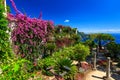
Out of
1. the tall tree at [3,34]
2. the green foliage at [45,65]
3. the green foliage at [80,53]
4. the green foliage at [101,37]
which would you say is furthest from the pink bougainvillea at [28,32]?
the green foliage at [101,37]

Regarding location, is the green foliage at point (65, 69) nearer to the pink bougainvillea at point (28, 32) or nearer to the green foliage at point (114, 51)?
the pink bougainvillea at point (28, 32)

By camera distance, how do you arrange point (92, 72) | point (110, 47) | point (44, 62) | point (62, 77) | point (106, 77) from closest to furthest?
point (62, 77) < point (44, 62) < point (106, 77) < point (92, 72) < point (110, 47)

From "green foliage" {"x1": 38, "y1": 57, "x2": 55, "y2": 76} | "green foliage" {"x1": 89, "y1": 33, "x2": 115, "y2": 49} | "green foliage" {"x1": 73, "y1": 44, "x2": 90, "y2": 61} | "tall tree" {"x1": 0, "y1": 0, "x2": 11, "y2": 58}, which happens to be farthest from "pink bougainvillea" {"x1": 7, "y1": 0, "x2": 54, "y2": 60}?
"green foliage" {"x1": 89, "y1": 33, "x2": 115, "y2": 49}

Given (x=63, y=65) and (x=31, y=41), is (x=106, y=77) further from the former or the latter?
(x=31, y=41)

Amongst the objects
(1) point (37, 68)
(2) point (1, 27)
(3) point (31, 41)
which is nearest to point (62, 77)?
Answer: (1) point (37, 68)

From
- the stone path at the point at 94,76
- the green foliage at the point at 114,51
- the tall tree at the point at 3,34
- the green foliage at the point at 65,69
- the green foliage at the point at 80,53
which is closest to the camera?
the tall tree at the point at 3,34

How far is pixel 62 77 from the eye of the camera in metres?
10.2

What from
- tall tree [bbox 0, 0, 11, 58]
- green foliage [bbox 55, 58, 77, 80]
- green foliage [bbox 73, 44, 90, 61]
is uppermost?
tall tree [bbox 0, 0, 11, 58]

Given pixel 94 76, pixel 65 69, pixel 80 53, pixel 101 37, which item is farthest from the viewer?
pixel 101 37

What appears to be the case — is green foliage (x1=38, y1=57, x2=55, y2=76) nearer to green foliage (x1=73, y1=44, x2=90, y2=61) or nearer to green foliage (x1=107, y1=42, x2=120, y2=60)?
green foliage (x1=73, y1=44, x2=90, y2=61)

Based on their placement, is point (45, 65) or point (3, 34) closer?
point (3, 34)

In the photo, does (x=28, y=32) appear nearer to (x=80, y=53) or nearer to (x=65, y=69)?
(x=65, y=69)

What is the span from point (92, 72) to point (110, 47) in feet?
25.3

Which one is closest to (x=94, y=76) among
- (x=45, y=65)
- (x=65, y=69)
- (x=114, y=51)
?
(x=65, y=69)
